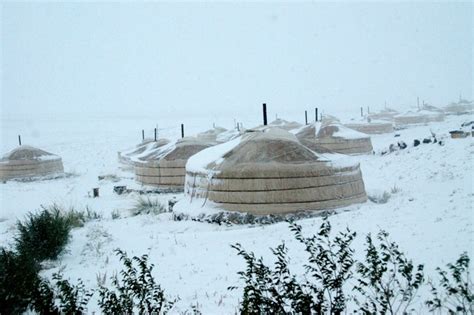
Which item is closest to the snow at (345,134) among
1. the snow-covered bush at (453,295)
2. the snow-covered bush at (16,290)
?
the snow-covered bush at (453,295)

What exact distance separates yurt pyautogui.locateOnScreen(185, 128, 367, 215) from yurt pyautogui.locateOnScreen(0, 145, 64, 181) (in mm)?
13755

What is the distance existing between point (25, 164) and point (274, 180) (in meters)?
15.5

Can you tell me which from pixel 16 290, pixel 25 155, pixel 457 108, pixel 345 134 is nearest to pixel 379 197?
pixel 16 290

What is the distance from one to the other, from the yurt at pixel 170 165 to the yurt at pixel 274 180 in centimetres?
583

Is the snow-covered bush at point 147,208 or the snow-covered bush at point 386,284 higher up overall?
the snow-covered bush at point 386,284

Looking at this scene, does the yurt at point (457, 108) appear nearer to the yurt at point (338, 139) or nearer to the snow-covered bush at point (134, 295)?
the yurt at point (338, 139)

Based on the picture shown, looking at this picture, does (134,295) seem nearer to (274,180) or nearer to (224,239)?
(224,239)

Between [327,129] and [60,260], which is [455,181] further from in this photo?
[327,129]

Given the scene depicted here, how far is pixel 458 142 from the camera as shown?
44.1ft

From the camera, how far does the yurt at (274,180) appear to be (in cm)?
830

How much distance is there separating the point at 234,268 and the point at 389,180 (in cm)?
882

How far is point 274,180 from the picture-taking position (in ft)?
27.2

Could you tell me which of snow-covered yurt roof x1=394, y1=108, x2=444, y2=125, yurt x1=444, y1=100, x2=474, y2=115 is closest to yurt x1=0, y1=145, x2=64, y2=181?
snow-covered yurt roof x1=394, y1=108, x2=444, y2=125

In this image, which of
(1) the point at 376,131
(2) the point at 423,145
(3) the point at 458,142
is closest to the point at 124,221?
(3) the point at 458,142
